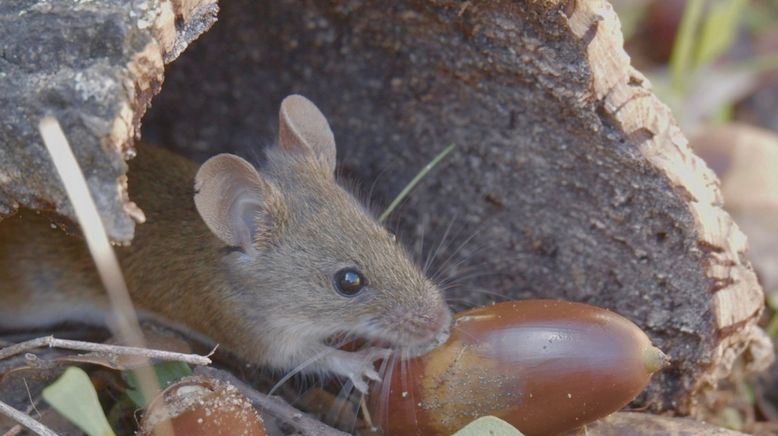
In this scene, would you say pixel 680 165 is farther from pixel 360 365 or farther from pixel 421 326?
pixel 360 365

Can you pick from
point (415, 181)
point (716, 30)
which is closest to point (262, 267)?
point (415, 181)

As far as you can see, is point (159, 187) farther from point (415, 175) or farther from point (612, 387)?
point (612, 387)

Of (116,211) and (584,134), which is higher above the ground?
(584,134)

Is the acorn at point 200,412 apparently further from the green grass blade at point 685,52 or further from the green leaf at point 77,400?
the green grass blade at point 685,52

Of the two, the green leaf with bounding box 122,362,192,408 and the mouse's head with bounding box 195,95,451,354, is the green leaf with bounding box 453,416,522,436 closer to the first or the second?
the mouse's head with bounding box 195,95,451,354

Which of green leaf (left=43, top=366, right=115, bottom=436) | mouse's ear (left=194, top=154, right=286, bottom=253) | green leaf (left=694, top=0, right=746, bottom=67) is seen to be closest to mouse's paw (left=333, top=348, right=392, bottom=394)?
mouse's ear (left=194, top=154, right=286, bottom=253)

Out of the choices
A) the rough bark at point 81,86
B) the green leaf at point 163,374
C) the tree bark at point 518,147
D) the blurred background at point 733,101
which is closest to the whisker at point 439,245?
the tree bark at point 518,147

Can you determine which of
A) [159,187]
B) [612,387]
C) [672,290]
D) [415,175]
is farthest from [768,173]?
[159,187]

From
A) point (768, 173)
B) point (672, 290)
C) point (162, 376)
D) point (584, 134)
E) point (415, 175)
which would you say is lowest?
point (162, 376)
